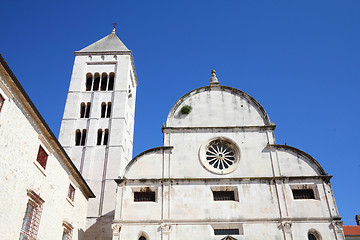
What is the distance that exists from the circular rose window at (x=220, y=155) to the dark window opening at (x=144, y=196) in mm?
3685

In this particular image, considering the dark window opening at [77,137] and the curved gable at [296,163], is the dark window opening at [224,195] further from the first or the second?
the dark window opening at [77,137]

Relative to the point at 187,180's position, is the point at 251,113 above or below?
above

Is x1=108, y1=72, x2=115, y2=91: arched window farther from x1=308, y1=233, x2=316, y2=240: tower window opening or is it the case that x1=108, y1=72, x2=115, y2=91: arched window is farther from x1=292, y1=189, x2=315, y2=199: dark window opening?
x1=308, y1=233, x2=316, y2=240: tower window opening

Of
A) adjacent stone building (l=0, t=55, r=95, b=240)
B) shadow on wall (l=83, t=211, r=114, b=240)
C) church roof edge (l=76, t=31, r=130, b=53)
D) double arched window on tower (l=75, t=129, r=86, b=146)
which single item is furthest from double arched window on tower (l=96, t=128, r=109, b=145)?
adjacent stone building (l=0, t=55, r=95, b=240)

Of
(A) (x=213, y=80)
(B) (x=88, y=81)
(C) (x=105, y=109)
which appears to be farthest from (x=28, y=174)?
(B) (x=88, y=81)

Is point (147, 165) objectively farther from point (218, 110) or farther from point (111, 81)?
point (111, 81)

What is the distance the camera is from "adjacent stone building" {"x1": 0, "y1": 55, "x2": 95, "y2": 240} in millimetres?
12242

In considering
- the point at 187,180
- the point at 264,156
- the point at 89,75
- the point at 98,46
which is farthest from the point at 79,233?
the point at 98,46

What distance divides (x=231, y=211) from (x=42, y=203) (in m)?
9.98

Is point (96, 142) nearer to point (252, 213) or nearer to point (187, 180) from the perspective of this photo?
point (187, 180)

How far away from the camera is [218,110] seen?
2253 cm

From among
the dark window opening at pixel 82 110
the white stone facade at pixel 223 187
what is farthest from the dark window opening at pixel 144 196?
the dark window opening at pixel 82 110

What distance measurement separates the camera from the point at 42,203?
15008mm

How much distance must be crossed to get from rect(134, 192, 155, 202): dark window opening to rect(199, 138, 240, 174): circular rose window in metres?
3.68
